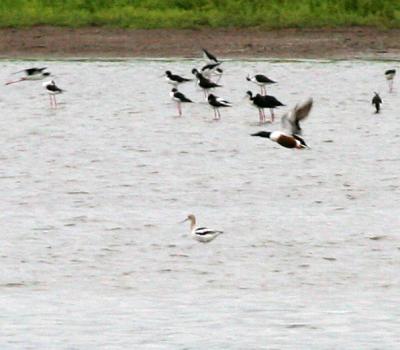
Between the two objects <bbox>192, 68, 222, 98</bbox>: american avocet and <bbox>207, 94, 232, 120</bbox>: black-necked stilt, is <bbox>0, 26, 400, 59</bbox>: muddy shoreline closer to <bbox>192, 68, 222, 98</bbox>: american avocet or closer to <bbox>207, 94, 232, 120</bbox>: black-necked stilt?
<bbox>192, 68, 222, 98</bbox>: american avocet

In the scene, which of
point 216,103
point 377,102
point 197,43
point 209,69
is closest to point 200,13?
point 197,43

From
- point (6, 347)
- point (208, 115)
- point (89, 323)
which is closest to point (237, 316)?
point (89, 323)

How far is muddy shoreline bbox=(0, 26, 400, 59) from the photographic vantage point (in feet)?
88.2

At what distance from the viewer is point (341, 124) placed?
18922 mm

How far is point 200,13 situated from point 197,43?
1708mm

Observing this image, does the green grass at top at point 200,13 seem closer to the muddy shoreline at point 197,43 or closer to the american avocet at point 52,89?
the muddy shoreline at point 197,43

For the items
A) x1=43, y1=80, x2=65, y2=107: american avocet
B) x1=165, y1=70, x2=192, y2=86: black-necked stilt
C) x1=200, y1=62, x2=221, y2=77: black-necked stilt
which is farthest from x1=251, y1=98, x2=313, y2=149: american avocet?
x1=200, y1=62, x2=221, y2=77: black-necked stilt

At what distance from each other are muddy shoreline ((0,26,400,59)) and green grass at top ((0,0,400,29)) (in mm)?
230

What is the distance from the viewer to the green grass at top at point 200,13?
28594 mm

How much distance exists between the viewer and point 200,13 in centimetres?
2925

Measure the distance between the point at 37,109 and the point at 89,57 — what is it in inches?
235

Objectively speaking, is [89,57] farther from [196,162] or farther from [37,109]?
[196,162]

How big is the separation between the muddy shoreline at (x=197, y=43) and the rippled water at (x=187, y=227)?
5.02m

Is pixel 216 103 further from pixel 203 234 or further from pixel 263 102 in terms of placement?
pixel 203 234
